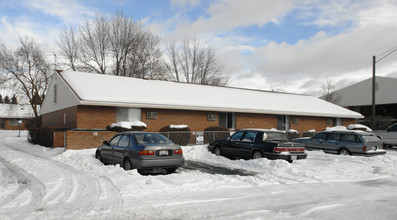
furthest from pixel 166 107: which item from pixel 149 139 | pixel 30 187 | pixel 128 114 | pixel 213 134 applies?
pixel 30 187

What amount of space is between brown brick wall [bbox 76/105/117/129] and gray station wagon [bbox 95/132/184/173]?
29.9 feet

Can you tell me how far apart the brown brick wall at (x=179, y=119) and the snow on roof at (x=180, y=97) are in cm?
81

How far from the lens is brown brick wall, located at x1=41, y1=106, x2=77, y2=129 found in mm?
21109

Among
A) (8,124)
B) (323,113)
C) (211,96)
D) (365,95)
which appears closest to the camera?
(211,96)

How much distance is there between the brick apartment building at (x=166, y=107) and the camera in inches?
821

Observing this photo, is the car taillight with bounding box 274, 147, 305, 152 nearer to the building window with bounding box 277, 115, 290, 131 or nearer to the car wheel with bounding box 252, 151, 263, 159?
the car wheel with bounding box 252, 151, 263, 159

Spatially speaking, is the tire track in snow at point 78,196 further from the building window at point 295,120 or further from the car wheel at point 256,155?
the building window at point 295,120

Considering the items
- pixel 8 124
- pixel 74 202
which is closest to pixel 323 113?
pixel 74 202

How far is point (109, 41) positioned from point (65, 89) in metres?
20.8

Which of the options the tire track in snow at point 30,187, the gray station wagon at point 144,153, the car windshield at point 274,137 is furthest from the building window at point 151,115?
the car windshield at point 274,137

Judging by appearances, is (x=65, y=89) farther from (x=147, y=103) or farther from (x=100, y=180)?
(x=100, y=180)

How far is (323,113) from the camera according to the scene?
1235 inches

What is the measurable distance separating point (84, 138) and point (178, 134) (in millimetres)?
5925

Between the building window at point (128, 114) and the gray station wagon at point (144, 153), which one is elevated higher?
the building window at point (128, 114)
